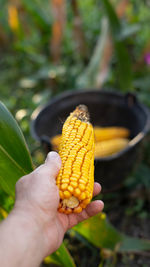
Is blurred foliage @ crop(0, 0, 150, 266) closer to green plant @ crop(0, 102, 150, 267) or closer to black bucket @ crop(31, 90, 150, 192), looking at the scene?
black bucket @ crop(31, 90, 150, 192)

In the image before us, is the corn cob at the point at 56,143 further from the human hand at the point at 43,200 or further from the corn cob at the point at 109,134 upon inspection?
the human hand at the point at 43,200

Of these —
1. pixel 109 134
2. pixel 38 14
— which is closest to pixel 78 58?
pixel 38 14

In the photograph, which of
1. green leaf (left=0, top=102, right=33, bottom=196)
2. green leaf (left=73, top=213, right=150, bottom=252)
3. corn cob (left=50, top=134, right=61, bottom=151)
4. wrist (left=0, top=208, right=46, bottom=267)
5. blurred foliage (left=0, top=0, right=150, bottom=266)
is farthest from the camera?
blurred foliage (left=0, top=0, right=150, bottom=266)

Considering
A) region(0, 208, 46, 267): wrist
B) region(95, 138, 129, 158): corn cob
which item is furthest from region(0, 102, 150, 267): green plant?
region(95, 138, 129, 158): corn cob

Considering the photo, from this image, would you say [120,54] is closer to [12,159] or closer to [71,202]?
[12,159]

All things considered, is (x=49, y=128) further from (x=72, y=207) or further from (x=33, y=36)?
(x=33, y=36)

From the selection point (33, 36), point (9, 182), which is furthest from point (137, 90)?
point (9, 182)

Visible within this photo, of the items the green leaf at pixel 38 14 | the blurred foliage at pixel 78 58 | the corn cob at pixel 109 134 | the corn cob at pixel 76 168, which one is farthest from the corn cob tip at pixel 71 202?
the green leaf at pixel 38 14
